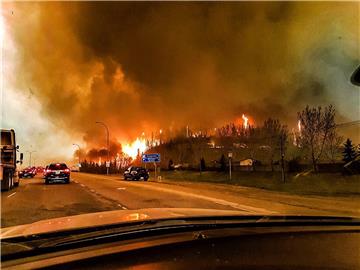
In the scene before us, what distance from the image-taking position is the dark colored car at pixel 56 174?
3612cm

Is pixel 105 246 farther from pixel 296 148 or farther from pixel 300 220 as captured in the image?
pixel 296 148

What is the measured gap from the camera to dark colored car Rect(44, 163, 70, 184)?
119ft

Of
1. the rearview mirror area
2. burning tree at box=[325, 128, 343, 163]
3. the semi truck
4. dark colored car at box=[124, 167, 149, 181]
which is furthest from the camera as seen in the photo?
burning tree at box=[325, 128, 343, 163]

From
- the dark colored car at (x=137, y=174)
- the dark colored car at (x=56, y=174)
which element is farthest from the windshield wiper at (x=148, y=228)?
the dark colored car at (x=137, y=174)

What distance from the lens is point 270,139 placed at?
63.5 metres

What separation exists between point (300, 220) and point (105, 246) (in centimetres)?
228

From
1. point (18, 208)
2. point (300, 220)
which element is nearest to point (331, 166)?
point (18, 208)

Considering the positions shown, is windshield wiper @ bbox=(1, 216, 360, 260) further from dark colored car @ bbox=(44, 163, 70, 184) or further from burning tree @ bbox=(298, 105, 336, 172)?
burning tree @ bbox=(298, 105, 336, 172)

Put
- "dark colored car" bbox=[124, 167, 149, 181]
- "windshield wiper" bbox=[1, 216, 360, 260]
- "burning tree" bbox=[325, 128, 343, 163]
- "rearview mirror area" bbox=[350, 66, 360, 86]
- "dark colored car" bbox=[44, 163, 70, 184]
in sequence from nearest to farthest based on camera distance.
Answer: "windshield wiper" bbox=[1, 216, 360, 260] < "rearview mirror area" bbox=[350, 66, 360, 86] < "dark colored car" bbox=[44, 163, 70, 184] < "dark colored car" bbox=[124, 167, 149, 181] < "burning tree" bbox=[325, 128, 343, 163]

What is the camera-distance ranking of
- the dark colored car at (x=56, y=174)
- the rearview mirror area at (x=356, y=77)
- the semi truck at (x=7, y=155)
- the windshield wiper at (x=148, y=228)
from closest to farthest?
the windshield wiper at (x=148, y=228) < the rearview mirror area at (x=356, y=77) < the semi truck at (x=7, y=155) < the dark colored car at (x=56, y=174)

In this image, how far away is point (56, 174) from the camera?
36.3m

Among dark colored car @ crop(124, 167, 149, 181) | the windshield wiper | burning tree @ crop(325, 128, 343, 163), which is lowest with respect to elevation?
the windshield wiper

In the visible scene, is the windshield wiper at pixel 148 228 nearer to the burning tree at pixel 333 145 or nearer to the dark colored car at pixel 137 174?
the dark colored car at pixel 137 174

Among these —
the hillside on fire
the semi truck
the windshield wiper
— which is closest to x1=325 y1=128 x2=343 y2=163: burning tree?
the hillside on fire
